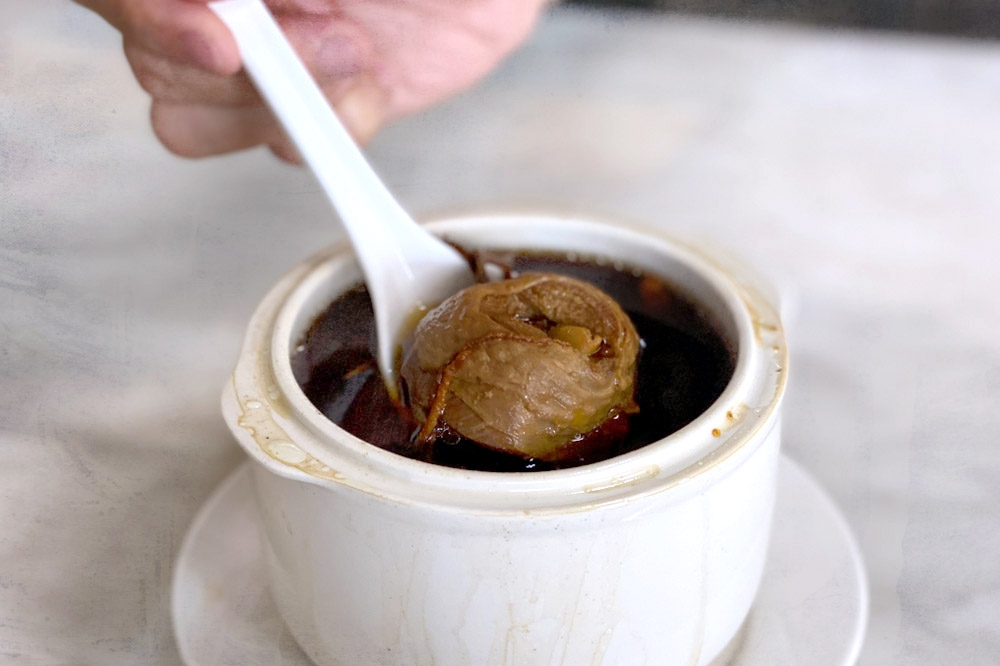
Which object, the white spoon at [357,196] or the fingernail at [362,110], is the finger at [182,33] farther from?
the fingernail at [362,110]

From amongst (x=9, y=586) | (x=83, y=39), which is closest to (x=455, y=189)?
(x=83, y=39)

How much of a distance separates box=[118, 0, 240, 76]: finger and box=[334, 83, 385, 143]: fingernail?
14 cm

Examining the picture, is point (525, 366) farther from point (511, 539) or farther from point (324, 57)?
point (324, 57)

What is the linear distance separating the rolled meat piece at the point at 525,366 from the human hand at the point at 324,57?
213 mm

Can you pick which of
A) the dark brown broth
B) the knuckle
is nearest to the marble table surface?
the knuckle

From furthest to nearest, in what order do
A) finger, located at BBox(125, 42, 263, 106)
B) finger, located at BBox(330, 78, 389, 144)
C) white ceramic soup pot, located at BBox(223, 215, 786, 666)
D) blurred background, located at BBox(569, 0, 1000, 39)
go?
blurred background, located at BBox(569, 0, 1000, 39) → finger, located at BBox(330, 78, 389, 144) → finger, located at BBox(125, 42, 263, 106) → white ceramic soup pot, located at BBox(223, 215, 786, 666)

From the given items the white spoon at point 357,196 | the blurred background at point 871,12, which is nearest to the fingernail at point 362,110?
the white spoon at point 357,196

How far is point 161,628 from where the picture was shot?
0.51m

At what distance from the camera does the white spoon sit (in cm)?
52

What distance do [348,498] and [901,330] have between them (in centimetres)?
62

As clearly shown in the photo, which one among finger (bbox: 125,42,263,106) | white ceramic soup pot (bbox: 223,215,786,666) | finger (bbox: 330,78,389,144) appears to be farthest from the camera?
finger (bbox: 330,78,389,144)

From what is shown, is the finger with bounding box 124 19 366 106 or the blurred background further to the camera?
the blurred background

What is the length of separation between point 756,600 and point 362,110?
1.57ft

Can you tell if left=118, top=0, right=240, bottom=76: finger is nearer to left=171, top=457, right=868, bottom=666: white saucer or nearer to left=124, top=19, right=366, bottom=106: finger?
left=124, top=19, right=366, bottom=106: finger
